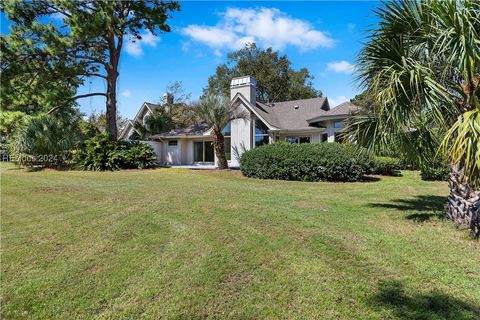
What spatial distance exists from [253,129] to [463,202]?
15857 mm

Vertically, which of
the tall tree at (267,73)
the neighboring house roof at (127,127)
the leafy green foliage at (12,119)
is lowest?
the leafy green foliage at (12,119)

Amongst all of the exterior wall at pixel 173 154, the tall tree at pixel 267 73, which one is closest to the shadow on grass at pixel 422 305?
the exterior wall at pixel 173 154

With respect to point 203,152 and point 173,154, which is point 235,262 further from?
point 173,154

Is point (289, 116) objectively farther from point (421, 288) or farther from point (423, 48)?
point (421, 288)

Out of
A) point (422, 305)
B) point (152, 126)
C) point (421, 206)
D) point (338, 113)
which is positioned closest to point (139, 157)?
point (152, 126)

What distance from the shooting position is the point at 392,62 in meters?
5.91

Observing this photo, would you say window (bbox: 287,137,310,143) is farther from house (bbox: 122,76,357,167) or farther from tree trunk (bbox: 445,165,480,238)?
tree trunk (bbox: 445,165,480,238)

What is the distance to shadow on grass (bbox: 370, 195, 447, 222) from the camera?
664 cm

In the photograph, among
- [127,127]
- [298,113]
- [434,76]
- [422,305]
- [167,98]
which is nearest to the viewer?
[422,305]

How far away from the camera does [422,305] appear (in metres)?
3.08

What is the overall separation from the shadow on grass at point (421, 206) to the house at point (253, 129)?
9813mm

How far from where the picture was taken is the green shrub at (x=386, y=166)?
1533 cm

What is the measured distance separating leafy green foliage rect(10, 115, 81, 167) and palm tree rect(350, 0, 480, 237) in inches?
735

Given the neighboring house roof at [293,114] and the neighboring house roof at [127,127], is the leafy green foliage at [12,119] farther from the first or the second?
the neighboring house roof at [127,127]
